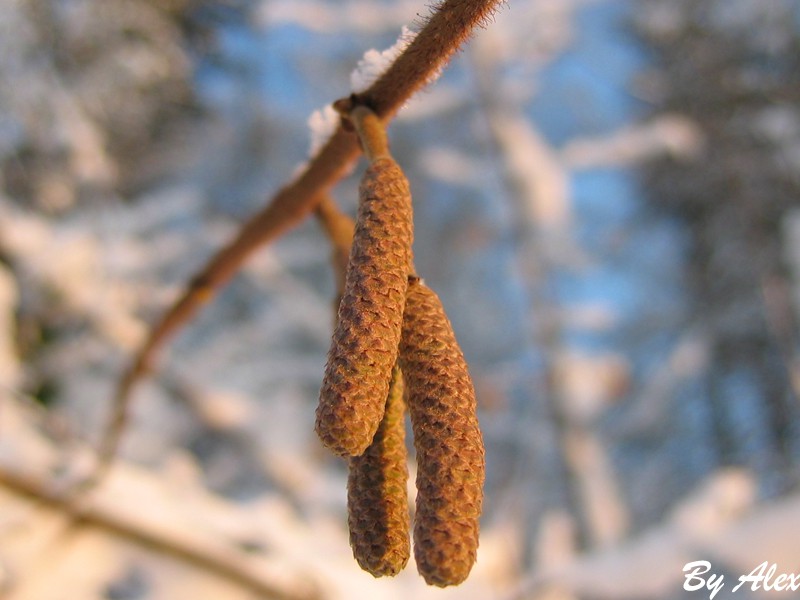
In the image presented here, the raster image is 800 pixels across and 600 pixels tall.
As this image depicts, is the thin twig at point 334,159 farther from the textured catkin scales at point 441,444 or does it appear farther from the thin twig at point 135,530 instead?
the thin twig at point 135,530

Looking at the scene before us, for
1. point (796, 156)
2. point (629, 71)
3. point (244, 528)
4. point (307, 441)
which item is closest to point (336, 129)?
point (244, 528)

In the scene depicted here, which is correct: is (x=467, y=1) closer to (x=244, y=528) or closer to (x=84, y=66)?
(x=244, y=528)

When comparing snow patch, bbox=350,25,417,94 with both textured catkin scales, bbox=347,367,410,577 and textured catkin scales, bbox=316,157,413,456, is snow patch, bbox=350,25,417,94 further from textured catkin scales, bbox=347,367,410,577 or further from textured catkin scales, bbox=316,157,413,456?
textured catkin scales, bbox=347,367,410,577

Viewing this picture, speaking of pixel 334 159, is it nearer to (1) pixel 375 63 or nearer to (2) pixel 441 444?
(1) pixel 375 63

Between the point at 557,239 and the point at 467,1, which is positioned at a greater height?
the point at 557,239

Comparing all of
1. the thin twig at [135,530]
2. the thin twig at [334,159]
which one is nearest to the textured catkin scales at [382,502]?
the thin twig at [334,159]
